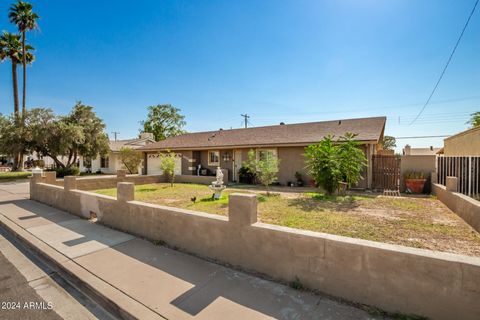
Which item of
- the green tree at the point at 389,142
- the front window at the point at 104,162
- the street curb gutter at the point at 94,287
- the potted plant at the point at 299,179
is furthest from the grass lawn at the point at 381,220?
the green tree at the point at 389,142

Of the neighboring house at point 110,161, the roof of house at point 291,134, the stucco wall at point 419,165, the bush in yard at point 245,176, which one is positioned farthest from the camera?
the neighboring house at point 110,161

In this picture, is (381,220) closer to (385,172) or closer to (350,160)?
(350,160)

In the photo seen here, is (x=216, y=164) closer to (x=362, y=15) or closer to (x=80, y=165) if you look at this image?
(x=362, y=15)

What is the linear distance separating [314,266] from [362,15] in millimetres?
9687

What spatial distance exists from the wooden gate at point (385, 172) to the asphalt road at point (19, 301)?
12.5 m

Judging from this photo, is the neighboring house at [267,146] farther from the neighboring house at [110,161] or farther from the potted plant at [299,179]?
the neighboring house at [110,161]

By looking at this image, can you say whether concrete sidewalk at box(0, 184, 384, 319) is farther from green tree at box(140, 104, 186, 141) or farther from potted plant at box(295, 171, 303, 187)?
green tree at box(140, 104, 186, 141)

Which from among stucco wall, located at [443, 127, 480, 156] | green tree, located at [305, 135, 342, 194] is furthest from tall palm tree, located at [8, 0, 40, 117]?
stucco wall, located at [443, 127, 480, 156]

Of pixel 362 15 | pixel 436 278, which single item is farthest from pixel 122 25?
pixel 436 278

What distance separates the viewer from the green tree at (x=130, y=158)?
21.0m

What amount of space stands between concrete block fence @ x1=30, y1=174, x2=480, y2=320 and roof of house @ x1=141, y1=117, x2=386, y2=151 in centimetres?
975

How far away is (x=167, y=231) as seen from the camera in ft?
15.1

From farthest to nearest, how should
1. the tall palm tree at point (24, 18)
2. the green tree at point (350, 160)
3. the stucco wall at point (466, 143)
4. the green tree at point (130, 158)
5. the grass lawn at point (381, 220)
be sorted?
the tall palm tree at point (24, 18) < the green tree at point (130, 158) < the green tree at point (350, 160) < the stucco wall at point (466, 143) < the grass lawn at point (381, 220)

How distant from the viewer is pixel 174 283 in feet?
10.6
